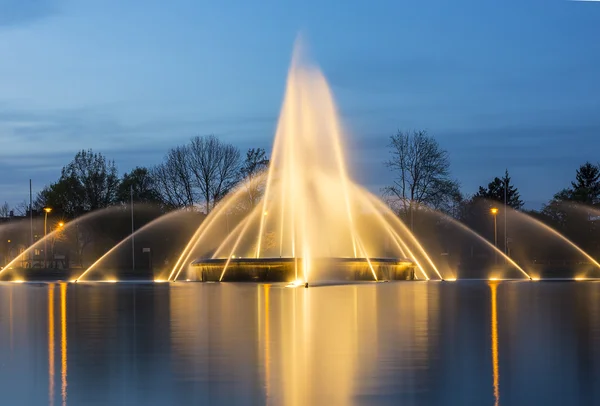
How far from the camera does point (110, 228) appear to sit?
91.9 meters

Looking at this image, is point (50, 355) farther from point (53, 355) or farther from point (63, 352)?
point (63, 352)

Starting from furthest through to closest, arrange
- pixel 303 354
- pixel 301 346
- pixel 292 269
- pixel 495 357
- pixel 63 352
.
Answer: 1. pixel 292 269
2. pixel 301 346
3. pixel 63 352
4. pixel 303 354
5. pixel 495 357

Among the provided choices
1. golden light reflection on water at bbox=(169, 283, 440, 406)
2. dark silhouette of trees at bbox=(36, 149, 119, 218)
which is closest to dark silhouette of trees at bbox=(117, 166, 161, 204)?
dark silhouette of trees at bbox=(36, 149, 119, 218)

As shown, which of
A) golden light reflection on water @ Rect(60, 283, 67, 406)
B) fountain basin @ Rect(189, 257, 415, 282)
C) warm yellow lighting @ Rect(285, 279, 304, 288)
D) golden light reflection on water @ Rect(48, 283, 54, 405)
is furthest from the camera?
fountain basin @ Rect(189, 257, 415, 282)

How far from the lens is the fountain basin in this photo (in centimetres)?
4312

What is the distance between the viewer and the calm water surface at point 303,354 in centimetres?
1100

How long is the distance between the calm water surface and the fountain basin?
17458 millimetres

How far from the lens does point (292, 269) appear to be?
42.9 meters

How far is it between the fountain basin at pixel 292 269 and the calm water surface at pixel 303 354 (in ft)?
57.3

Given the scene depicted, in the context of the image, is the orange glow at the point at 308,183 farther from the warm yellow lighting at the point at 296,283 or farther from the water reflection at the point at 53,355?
the water reflection at the point at 53,355

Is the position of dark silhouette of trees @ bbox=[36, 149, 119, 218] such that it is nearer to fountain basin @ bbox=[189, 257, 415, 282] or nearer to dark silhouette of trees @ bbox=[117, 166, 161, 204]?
dark silhouette of trees @ bbox=[117, 166, 161, 204]

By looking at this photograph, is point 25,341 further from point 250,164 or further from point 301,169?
point 250,164

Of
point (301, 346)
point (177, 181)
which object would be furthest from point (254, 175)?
point (301, 346)

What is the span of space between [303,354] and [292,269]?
28495 millimetres
